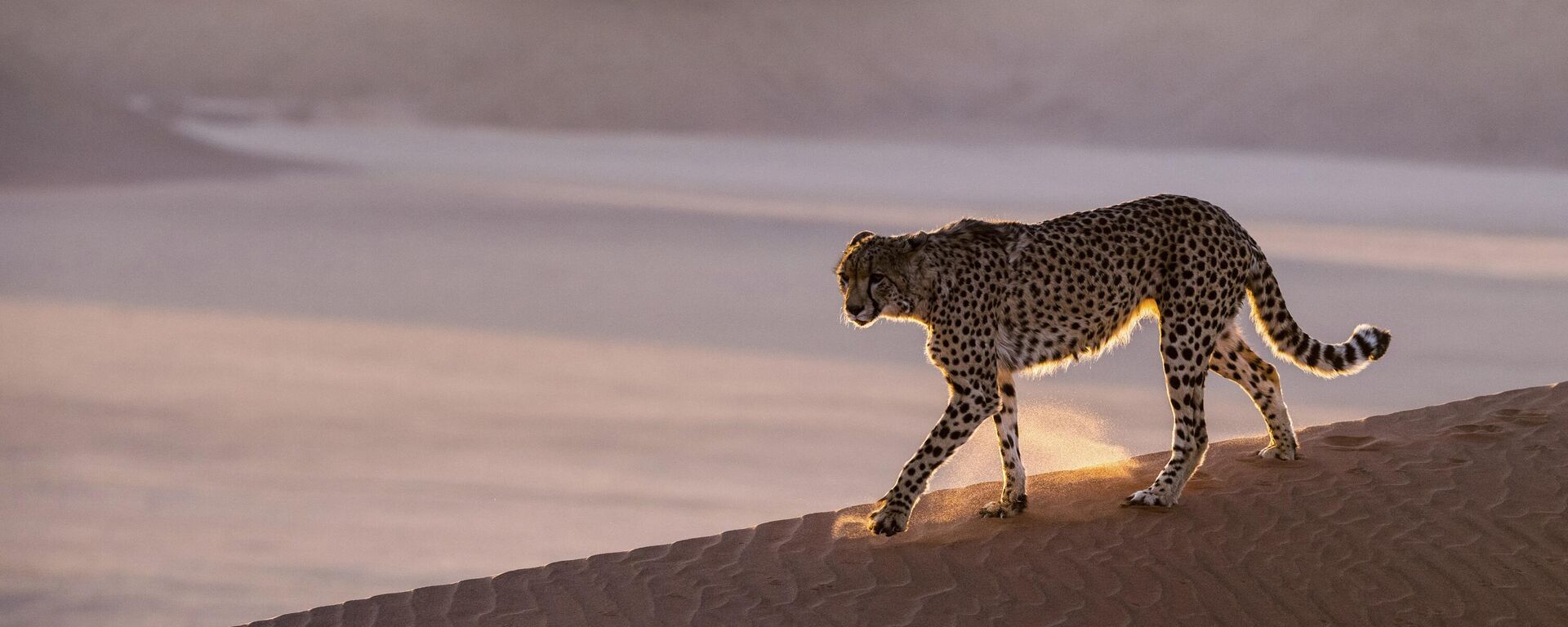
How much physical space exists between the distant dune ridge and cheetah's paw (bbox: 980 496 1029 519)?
3.0 inches

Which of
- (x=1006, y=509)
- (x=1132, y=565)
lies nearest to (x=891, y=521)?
(x=1006, y=509)

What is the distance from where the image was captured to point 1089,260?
33.9 feet

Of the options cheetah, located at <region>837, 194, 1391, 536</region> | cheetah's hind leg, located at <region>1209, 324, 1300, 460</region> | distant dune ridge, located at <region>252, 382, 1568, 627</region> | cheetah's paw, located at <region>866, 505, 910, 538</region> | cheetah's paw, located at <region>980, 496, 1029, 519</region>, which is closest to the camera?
distant dune ridge, located at <region>252, 382, 1568, 627</region>

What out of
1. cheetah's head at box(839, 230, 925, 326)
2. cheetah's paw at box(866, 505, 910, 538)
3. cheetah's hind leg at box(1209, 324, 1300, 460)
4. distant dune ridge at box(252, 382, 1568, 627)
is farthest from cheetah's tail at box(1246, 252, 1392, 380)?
cheetah's paw at box(866, 505, 910, 538)

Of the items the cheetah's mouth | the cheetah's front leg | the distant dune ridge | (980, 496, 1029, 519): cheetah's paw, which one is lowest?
the distant dune ridge

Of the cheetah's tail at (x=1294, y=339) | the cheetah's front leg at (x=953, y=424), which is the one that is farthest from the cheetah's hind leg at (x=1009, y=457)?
the cheetah's tail at (x=1294, y=339)

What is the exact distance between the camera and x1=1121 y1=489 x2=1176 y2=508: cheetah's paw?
1067 centimetres

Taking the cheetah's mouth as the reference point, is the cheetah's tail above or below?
below

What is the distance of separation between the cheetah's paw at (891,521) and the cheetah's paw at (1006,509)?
76 centimetres

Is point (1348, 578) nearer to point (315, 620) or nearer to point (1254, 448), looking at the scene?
point (1254, 448)

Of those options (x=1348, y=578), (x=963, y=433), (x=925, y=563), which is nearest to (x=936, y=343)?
(x=963, y=433)

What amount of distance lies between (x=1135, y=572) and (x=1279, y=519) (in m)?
1.26

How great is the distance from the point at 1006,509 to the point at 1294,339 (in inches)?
88.8

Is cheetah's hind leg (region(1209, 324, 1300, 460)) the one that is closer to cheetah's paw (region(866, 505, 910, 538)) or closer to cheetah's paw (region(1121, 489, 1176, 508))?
cheetah's paw (region(1121, 489, 1176, 508))
